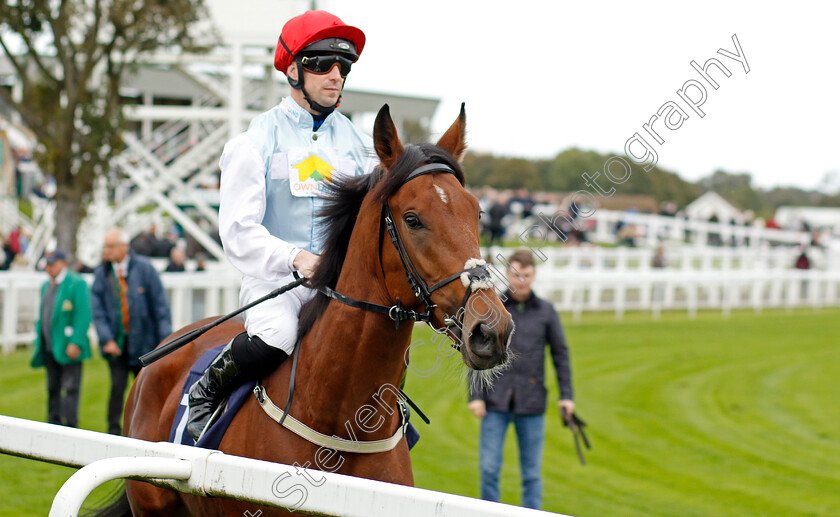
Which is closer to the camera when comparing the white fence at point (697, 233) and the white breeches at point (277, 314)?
the white breeches at point (277, 314)

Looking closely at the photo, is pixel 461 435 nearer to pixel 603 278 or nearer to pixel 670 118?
pixel 670 118

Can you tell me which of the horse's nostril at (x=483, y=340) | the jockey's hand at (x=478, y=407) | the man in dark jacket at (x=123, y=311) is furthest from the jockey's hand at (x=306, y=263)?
the man in dark jacket at (x=123, y=311)

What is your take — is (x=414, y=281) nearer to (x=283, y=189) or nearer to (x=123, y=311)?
(x=283, y=189)

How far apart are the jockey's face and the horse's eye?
77cm

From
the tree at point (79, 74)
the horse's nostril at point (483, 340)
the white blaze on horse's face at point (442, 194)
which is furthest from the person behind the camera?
the tree at point (79, 74)

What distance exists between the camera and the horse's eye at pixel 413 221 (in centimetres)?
255

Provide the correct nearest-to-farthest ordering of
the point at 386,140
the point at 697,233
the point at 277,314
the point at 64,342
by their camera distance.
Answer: the point at 386,140, the point at 277,314, the point at 64,342, the point at 697,233

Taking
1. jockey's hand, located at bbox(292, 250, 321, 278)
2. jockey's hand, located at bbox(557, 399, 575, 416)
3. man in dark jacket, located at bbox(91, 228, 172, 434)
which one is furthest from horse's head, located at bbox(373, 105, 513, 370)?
man in dark jacket, located at bbox(91, 228, 172, 434)

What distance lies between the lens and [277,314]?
9.81 feet

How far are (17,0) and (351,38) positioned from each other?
439 inches

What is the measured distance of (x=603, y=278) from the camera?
18.1 metres

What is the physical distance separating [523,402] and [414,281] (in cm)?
305

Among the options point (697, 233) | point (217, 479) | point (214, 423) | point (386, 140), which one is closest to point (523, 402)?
point (214, 423)

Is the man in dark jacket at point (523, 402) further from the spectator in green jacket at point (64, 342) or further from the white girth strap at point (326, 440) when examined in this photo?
the spectator in green jacket at point (64, 342)
